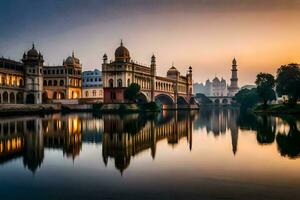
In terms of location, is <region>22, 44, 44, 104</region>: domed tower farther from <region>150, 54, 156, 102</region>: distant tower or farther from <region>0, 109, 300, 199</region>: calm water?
<region>0, 109, 300, 199</region>: calm water

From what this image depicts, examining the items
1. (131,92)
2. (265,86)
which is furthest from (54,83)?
(265,86)

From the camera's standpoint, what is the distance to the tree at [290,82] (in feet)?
286

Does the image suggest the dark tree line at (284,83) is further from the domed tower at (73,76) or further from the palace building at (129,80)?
the domed tower at (73,76)

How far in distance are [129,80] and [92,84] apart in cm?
4521

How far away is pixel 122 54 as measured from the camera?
116500mm

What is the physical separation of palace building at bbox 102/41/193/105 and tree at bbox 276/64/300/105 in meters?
43.3

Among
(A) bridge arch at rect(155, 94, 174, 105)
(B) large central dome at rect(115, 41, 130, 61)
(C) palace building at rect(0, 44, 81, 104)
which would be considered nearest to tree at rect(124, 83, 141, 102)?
(B) large central dome at rect(115, 41, 130, 61)

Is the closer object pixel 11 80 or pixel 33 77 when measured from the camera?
pixel 11 80

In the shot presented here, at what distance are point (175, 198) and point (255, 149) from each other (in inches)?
637

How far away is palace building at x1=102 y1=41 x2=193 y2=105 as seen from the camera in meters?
110

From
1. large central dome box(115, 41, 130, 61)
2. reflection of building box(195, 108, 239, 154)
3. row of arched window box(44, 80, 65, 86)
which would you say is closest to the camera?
reflection of building box(195, 108, 239, 154)

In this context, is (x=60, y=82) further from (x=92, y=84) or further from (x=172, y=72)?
(x=172, y=72)

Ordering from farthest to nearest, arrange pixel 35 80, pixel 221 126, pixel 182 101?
pixel 182 101
pixel 35 80
pixel 221 126

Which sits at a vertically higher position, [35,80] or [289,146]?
[35,80]
